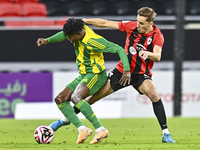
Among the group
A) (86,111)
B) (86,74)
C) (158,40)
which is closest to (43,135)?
(86,111)

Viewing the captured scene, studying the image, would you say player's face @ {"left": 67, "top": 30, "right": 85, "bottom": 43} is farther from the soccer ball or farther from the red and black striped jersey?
the soccer ball

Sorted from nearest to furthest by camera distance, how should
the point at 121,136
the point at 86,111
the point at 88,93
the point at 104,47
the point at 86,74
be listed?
the point at 86,111 < the point at 104,47 < the point at 88,93 < the point at 86,74 < the point at 121,136

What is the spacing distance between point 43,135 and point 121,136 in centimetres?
152

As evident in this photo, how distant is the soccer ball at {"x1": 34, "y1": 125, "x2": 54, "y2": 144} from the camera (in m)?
5.27

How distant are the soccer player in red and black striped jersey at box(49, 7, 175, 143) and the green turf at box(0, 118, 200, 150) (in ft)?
1.48

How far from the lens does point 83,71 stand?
220 inches

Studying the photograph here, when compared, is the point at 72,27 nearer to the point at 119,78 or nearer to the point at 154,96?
the point at 119,78

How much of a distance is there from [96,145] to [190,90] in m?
5.16

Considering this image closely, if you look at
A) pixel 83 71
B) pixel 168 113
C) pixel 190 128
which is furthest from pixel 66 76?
pixel 83 71

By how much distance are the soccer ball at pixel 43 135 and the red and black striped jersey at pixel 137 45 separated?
1.36 m

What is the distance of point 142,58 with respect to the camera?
5766 mm

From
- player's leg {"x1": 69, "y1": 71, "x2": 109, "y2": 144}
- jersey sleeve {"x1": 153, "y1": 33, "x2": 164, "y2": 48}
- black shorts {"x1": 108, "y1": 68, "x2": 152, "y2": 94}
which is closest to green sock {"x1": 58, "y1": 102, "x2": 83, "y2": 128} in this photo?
player's leg {"x1": 69, "y1": 71, "x2": 109, "y2": 144}

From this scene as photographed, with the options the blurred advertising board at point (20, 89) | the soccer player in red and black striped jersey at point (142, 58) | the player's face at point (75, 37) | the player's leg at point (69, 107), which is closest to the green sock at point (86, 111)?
the player's leg at point (69, 107)

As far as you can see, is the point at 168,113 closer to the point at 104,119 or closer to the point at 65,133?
the point at 104,119
